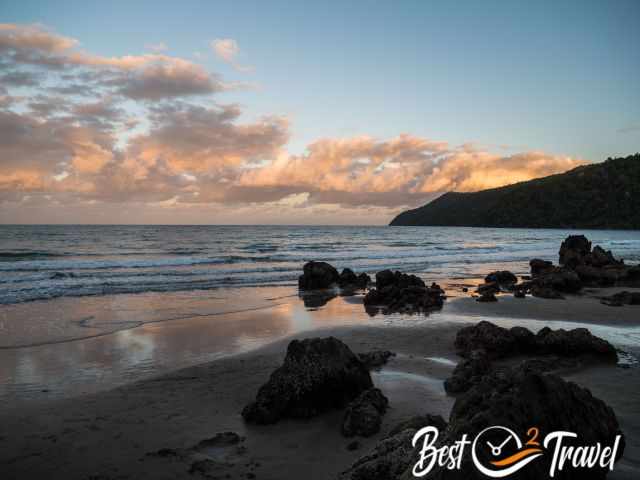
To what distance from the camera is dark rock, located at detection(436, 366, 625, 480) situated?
3219 mm

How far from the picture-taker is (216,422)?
20.3 feet

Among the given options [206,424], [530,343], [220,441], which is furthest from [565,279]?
[220,441]

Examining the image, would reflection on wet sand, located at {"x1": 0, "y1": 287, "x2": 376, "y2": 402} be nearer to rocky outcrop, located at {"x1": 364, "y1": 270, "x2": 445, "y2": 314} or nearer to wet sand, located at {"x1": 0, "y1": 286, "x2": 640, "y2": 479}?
wet sand, located at {"x1": 0, "y1": 286, "x2": 640, "y2": 479}

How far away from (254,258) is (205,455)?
3458 cm

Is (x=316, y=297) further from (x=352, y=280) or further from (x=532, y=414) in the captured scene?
(x=532, y=414)

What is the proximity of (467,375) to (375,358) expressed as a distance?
210 cm

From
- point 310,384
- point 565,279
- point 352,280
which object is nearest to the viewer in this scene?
point 310,384

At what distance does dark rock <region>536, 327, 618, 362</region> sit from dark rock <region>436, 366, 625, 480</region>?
497 cm

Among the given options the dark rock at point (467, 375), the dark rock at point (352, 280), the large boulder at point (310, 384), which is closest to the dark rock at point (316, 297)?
the dark rock at point (352, 280)

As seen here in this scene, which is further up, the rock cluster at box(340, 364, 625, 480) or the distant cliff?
the distant cliff

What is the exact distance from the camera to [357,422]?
5.65 metres

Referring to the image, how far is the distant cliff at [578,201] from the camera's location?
116m

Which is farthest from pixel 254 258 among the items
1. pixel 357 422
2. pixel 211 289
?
pixel 357 422

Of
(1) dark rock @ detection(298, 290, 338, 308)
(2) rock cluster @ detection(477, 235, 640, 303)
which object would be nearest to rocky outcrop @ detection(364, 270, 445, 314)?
(1) dark rock @ detection(298, 290, 338, 308)
